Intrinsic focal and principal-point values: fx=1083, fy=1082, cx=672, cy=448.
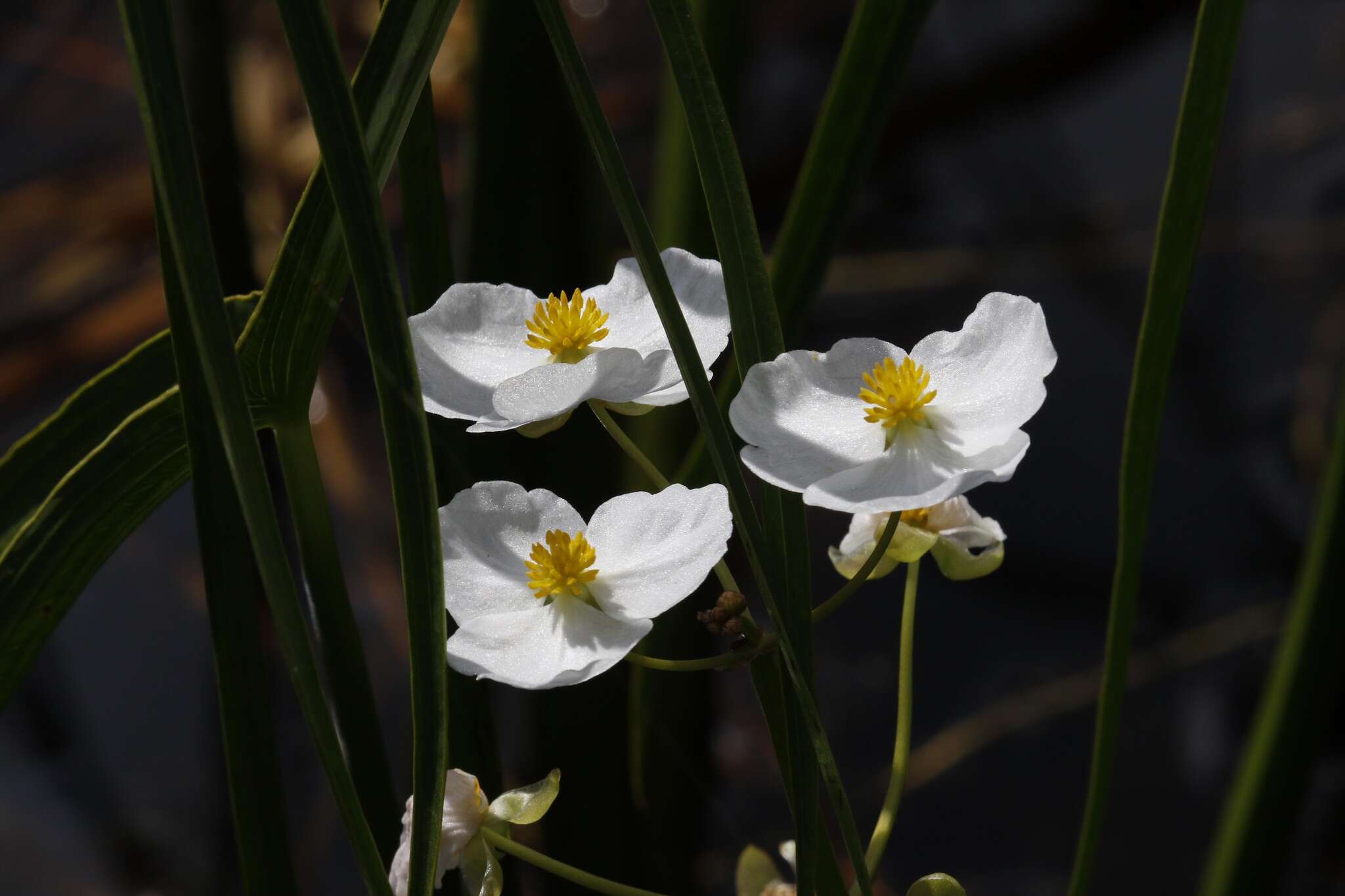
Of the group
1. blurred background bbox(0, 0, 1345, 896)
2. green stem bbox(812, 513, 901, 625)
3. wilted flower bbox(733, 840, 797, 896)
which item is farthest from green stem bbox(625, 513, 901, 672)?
blurred background bbox(0, 0, 1345, 896)

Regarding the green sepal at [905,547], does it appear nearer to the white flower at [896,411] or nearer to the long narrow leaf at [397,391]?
the white flower at [896,411]

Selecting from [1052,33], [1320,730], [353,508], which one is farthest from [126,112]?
[1320,730]

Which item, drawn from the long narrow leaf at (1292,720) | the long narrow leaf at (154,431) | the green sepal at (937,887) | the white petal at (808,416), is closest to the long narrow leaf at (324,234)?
the long narrow leaf at (154,431)

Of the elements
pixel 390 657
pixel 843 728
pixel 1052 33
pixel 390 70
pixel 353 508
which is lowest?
pixel 843 728

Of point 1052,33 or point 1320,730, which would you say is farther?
point 1052,33

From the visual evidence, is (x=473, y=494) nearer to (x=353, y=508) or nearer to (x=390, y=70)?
(x=390, y=70)

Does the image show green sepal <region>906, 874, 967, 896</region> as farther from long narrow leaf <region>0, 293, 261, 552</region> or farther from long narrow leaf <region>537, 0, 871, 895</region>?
long narrow leaf <region>0, 293, 261, 552</region>

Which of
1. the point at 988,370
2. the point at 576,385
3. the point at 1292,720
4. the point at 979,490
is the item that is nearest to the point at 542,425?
the point at 576,385

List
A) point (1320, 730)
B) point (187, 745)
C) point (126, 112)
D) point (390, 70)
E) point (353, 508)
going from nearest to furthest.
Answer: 1. point (390, 70)
2. point (1320, 730)
3. point (187, 745)
4. point (353, 508)
5. point (126, 112)
